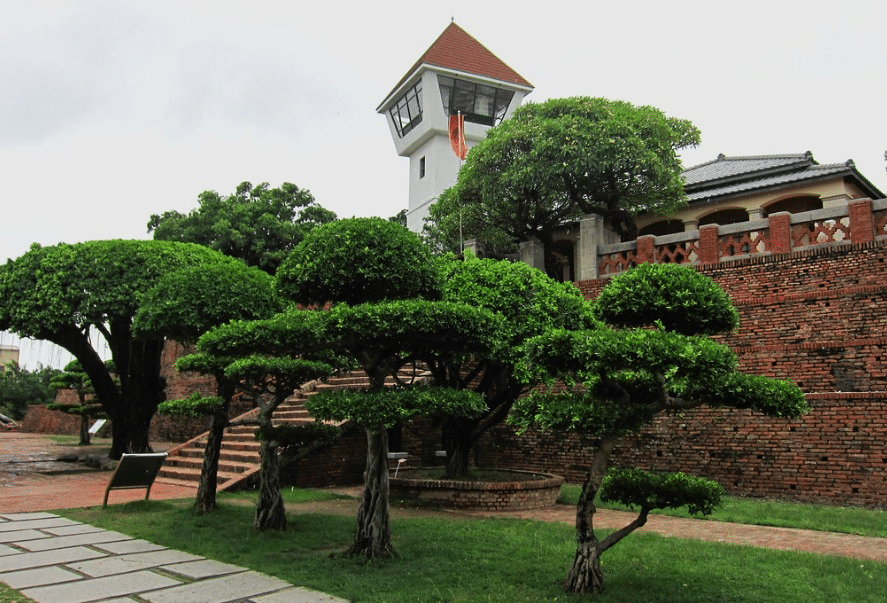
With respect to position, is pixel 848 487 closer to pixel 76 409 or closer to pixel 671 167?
pixel 671 167

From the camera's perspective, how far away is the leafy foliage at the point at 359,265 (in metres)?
6.87

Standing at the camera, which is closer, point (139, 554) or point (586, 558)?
point (586, 558)

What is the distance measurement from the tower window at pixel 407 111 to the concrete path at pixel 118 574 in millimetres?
28030

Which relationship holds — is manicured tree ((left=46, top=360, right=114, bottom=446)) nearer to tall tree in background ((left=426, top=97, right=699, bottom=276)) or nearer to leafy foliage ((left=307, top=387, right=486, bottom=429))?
tall tree in background ((left=426, top=97, right=699, bottom=276))

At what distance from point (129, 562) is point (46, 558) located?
2.74 feet

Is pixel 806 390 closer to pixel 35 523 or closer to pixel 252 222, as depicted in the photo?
pixel 35 523

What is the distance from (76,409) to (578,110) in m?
15.8

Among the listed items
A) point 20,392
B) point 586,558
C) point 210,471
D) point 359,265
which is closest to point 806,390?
point 586,558

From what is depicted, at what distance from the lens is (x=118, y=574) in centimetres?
612

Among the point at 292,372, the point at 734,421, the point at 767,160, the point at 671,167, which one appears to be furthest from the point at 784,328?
the point at 767,160

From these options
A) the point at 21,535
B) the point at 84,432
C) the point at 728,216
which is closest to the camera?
the point at 21,535

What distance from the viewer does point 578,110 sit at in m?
18.0

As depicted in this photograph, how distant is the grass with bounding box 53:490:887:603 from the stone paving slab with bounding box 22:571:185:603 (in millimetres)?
871

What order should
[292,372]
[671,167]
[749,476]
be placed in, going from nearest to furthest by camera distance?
[292,372] < [749,476] < [671,167]
